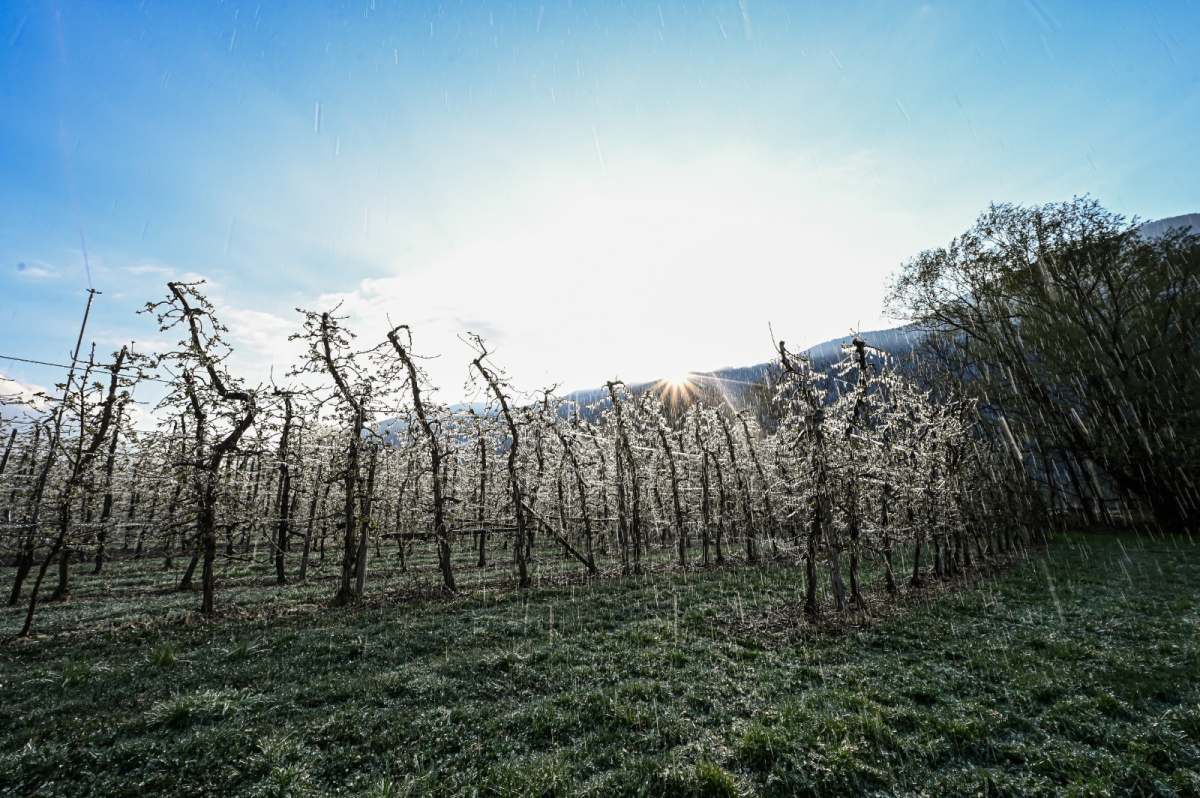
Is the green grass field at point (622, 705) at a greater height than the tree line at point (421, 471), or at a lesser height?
lesser

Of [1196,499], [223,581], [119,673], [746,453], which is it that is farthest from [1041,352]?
[223,581]

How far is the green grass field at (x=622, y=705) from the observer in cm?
470

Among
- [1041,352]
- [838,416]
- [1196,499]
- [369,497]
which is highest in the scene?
[1041,352]

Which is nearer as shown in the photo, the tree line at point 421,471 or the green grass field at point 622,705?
the green grass field at point 622,705

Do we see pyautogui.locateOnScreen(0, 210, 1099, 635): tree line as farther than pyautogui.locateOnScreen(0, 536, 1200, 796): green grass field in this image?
Yes

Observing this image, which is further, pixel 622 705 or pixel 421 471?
pixel 421 471

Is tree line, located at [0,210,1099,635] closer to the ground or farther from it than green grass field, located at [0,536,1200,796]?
farther from it

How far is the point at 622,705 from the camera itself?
6211 mm

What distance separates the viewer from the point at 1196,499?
1000 inches

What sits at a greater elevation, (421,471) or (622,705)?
(421,471)

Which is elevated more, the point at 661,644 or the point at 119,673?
the point at 119,673

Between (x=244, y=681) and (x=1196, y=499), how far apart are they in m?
44.3

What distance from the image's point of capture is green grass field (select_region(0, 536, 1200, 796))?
4.70 meters

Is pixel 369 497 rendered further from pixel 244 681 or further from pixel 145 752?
pixel 145 752
